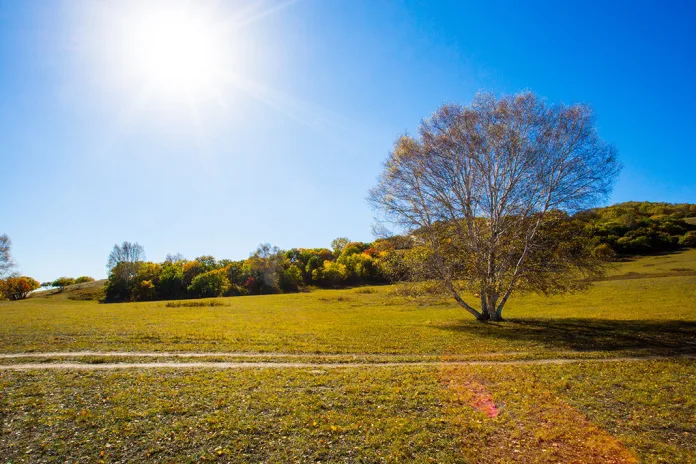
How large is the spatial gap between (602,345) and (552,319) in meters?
11.8

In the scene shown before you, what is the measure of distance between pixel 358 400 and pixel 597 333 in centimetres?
2097

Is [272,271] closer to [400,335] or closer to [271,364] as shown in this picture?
[400,335]

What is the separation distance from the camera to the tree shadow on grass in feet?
64.6

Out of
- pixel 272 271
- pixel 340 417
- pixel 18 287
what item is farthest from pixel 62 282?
pixel 340 417

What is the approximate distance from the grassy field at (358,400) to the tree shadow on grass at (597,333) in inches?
8.7

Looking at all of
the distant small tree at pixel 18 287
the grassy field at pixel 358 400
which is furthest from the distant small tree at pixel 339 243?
the grassy field at pixel 358 400

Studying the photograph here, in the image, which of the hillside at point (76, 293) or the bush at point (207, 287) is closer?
the hillside at point (76, 293)

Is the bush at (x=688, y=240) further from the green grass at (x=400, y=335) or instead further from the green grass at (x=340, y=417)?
the green grass at (x=340, y=417)

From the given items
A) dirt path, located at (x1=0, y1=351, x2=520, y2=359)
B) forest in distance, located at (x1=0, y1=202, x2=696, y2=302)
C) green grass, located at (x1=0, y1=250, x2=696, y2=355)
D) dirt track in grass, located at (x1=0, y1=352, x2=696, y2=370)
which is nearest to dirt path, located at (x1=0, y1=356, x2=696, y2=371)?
dirt track in grass, located at (x1=0, y1=352, x2=696, y2=370)

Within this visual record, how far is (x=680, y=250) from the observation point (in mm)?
84562

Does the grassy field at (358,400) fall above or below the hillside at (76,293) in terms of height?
below

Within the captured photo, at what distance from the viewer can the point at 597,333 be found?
929 inches

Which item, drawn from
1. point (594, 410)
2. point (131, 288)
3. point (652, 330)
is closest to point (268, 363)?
point (594, 410)

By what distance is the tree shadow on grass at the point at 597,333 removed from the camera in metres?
19.7
